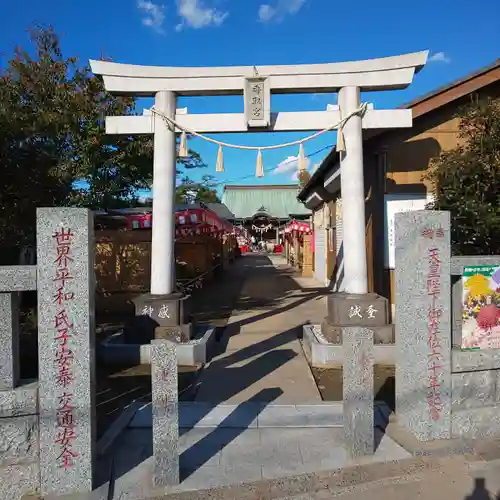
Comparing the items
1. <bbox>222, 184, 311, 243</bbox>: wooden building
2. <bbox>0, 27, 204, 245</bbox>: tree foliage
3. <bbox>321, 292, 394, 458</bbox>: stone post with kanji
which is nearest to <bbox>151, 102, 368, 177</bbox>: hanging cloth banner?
<bbox>0, 27, 204, 245</bbox>: tree foliage

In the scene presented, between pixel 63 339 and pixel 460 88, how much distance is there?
28.4 ft

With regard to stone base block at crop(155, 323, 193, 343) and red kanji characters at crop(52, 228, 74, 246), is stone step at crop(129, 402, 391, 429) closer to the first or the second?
stone base block at crop(155, 323, 193, 343)

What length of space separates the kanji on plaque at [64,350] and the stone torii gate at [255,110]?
3.66 m

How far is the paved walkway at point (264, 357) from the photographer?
18.4 feet

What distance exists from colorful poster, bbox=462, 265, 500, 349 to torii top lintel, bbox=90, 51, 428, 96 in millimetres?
4244

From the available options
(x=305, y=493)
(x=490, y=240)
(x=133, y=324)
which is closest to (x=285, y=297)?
(x=133, y=324)

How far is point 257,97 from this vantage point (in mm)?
7266

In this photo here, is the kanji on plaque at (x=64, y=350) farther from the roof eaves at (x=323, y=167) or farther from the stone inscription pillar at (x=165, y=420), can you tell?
the roof eaves at (x=323, y=167)

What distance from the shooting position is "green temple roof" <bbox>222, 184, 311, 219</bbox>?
47.7 metres

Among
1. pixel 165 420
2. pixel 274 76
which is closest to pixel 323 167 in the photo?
pixel 274 76

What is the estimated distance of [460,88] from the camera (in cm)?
837

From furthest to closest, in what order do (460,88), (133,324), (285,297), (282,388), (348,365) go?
1. (285,297)
2. (460,88)
3. (133,324)
4. (282,388)
5. (348,365)

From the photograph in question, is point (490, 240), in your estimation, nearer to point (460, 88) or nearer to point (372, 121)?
point (372, 121)

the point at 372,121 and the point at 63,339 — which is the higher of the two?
the point at 372,121
